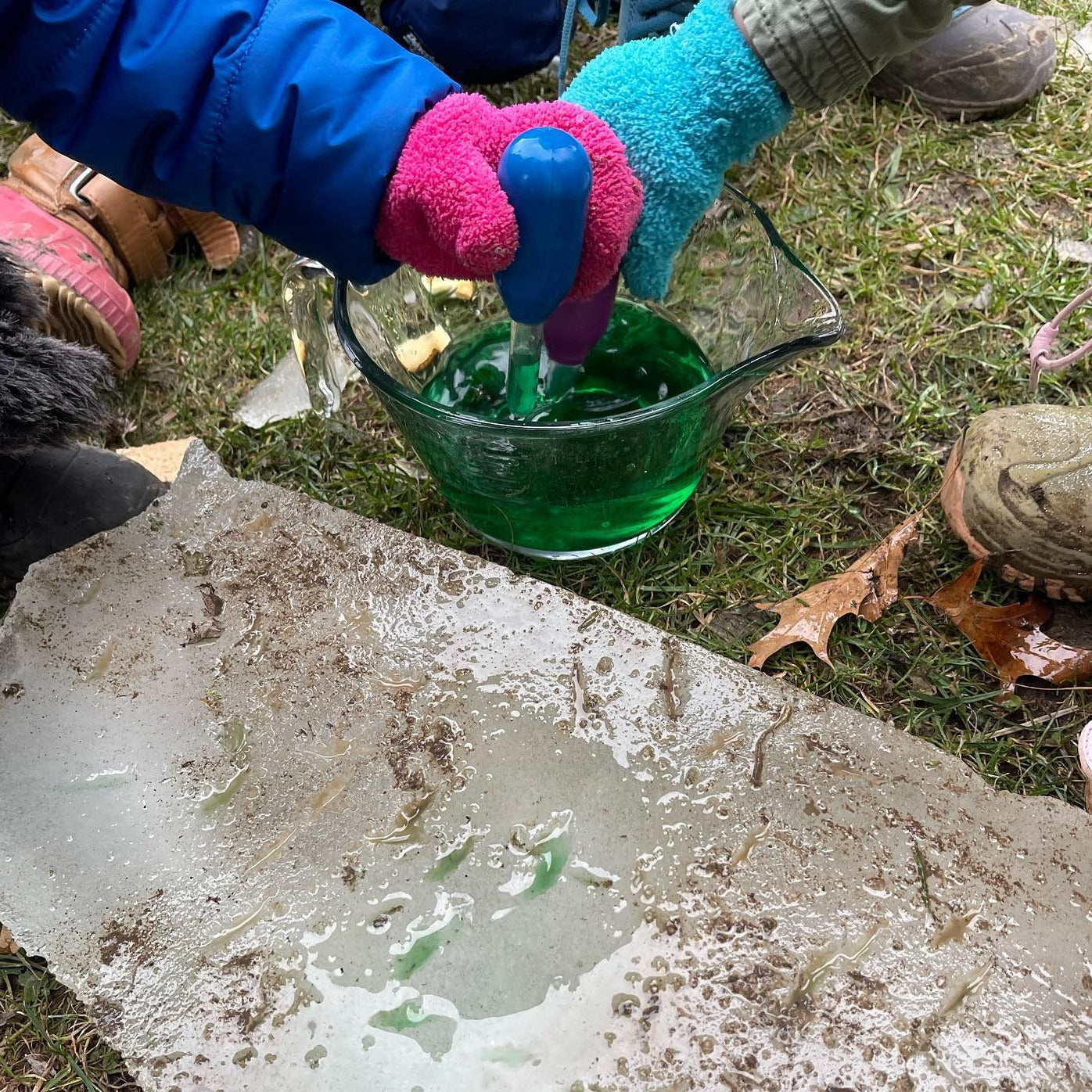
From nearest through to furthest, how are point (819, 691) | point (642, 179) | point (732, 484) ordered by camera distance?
point (642, 179)
point (819, 691)
point (732, 484)

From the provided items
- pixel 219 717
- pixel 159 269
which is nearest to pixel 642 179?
pixel 219 717

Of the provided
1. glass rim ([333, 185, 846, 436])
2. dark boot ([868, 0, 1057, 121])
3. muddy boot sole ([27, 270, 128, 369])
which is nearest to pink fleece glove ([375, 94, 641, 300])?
glass rim ([333, 185, 846, 436])

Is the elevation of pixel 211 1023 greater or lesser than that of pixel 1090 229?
greater

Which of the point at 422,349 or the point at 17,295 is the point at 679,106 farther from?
the point at 17,295

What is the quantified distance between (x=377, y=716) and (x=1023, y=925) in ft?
2.07

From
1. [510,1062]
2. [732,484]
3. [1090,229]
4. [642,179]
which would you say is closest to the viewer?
[510,1062]

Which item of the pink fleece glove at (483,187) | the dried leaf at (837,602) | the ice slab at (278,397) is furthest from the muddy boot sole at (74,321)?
the dried leaf at (837,602)

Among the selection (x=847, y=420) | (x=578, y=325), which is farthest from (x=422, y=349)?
(x=847, y=420)

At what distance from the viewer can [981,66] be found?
1.86 meters

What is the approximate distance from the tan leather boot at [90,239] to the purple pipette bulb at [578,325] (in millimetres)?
784

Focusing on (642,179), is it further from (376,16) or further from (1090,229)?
(376,16)

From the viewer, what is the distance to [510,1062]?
33.0 inches

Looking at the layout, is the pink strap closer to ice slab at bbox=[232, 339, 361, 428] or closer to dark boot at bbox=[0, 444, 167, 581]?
ice slab at bbox=[232, 339, 361, 428]

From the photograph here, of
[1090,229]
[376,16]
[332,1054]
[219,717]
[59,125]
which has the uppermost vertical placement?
[59,125]
